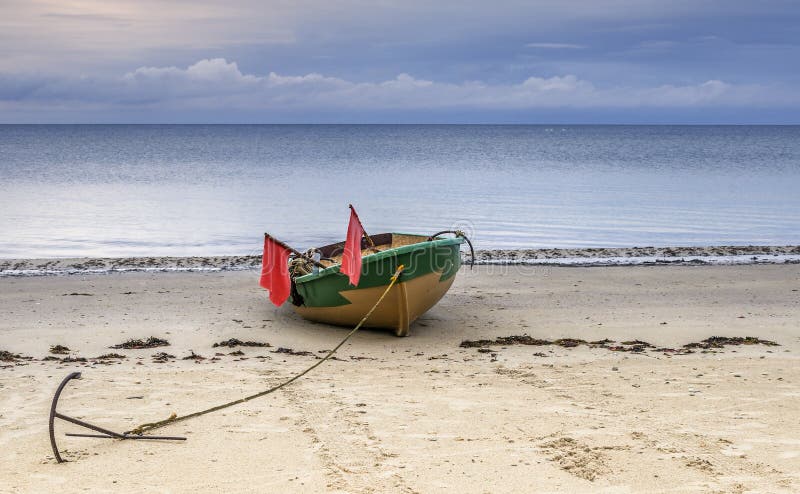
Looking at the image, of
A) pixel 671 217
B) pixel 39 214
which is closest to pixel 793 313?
pixel 671 217

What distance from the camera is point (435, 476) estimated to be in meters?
5.03

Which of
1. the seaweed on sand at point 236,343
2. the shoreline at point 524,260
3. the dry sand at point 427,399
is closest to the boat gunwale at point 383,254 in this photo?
the dry sand at point 427,399

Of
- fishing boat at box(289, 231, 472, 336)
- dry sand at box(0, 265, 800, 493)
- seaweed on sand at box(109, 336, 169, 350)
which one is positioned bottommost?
seaweed on sand at box(109, 336, 169, 350)

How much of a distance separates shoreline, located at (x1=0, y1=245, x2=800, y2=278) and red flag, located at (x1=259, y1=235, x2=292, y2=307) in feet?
16.9

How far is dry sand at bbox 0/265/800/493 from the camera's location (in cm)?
508

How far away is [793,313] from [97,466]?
8950mm

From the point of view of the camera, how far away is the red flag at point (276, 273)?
9688 mm

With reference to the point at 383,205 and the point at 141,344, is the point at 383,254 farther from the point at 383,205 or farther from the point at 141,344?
the point at 383,205

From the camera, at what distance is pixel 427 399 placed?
6.73 m

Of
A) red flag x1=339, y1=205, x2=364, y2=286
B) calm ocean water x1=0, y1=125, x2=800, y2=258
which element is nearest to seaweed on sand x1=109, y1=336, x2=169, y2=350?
red flag x1=339, y1=205, x2=364, y2=286

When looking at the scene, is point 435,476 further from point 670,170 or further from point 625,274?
point 670,170

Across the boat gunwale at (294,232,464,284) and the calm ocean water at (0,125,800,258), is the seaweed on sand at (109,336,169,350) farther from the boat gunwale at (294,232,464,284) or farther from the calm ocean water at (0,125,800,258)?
the calm ocean water at (0,125,800,258)

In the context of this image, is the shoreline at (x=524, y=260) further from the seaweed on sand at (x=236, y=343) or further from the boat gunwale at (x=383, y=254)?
the seaweed on sand at (x=236, y=343)

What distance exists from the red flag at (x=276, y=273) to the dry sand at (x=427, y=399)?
45 centimetres
